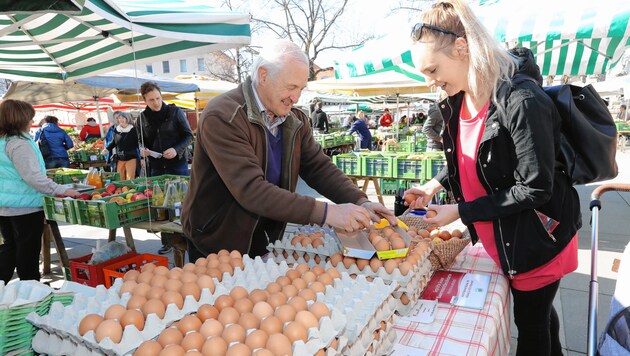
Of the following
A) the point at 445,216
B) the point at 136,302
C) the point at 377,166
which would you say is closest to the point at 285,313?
the point at 136,302

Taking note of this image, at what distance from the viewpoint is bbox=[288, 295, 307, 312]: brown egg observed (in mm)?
1277

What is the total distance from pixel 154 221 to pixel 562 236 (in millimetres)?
3346

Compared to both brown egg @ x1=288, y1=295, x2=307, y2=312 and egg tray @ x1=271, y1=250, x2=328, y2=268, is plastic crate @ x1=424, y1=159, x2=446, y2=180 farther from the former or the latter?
brown egg @ x1=288, y1=295, x2=307, y2=312

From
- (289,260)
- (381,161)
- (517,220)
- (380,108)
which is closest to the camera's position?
(517,220)

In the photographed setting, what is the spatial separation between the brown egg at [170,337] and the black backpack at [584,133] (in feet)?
5.16

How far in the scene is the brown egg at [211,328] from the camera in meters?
1.19

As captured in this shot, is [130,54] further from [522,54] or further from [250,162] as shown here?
[522,54]

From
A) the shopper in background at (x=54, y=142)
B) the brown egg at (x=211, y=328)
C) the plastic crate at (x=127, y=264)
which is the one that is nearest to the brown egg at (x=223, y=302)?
the brown egg at (x=211, y=328)

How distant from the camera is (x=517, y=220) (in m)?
1.78

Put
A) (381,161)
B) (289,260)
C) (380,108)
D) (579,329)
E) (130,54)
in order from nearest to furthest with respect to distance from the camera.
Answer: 1. (289,260)
2. (579,329)
3. (130,54)
4. (381,161)
5. (380,108)

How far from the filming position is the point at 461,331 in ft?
4.77

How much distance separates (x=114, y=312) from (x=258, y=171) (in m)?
0.92

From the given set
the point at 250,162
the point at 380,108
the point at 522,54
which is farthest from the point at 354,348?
the point at 380,108

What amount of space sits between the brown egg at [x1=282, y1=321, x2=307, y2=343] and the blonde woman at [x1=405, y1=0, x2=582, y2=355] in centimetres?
97
